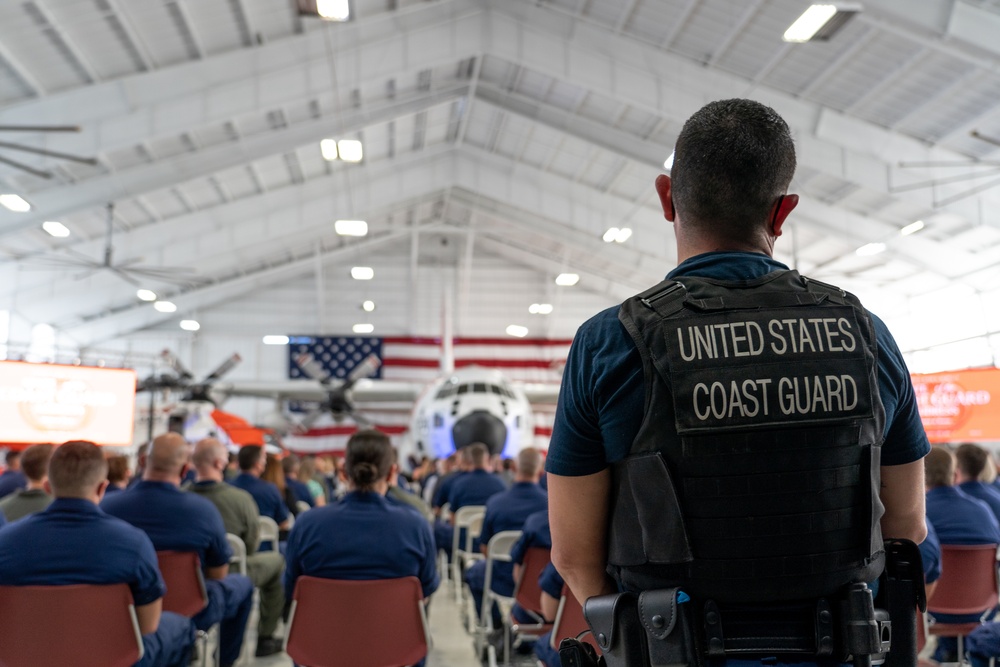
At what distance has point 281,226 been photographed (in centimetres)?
2023

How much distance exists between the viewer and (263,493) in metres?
6.56

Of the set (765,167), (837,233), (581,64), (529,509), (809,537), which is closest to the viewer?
(809,537)

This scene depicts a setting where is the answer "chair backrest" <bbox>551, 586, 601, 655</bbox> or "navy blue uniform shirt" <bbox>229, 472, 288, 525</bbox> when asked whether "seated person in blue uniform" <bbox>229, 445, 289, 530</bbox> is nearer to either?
"navy blue uniform shirt" <bbox>229, 472, 288, 525</bbox>

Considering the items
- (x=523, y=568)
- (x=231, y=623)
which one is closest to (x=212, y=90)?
(x=231, y=623)

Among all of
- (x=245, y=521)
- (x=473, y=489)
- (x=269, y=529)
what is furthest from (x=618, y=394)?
(x=473, y=489)

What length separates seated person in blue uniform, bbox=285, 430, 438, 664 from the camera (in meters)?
3.39

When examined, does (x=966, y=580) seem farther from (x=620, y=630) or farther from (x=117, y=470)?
(x=117, y=470)

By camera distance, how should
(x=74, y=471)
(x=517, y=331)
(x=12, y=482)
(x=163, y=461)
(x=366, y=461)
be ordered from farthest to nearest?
(x=517, y=331) → (x=12, y=482) → (x=163, y=461) → (x=366, y=461) → (x=74, y=471)

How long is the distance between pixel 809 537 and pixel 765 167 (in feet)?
2.21

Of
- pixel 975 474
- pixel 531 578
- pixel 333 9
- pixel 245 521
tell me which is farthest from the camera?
pixel 333 9

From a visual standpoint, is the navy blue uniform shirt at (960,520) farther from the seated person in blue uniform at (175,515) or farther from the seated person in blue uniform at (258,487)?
the seated person in blue uniform at (258,487)

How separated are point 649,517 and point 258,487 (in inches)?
231

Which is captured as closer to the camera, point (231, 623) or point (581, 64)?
point (231, 623)

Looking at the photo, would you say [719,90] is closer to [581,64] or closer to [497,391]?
[581,64]
